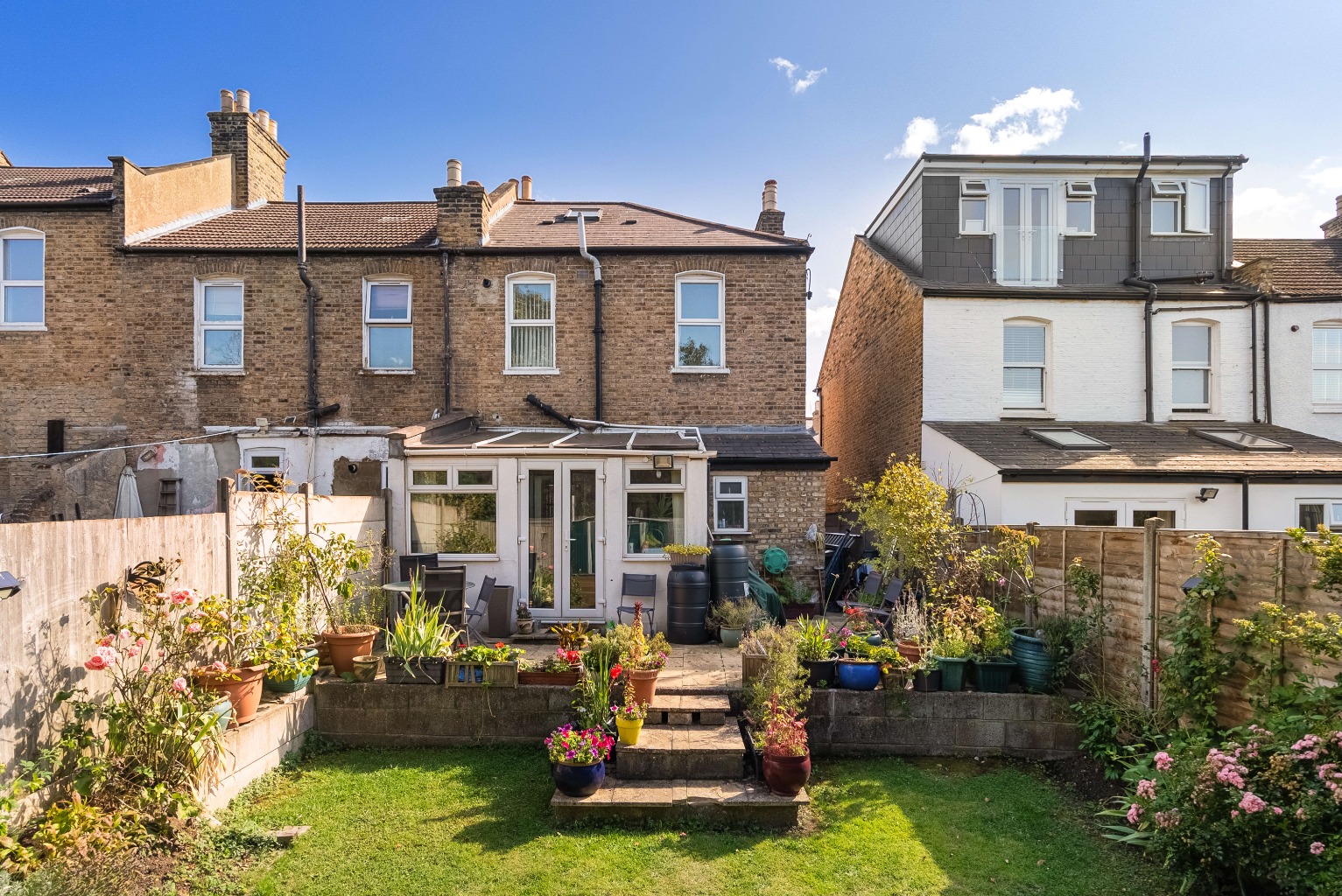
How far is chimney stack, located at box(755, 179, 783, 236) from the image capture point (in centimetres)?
1365

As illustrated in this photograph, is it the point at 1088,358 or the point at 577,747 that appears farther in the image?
the point at 1088,358

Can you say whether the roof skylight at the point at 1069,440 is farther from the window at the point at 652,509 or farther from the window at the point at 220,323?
the window at the point at 220,323

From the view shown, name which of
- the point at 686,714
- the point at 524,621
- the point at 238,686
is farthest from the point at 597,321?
the point at 238,686

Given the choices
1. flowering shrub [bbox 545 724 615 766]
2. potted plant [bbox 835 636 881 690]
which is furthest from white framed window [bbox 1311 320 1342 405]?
flowering shrub [bbox 545 724 615 766]

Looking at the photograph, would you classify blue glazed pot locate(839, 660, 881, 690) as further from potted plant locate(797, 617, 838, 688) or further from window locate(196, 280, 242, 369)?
window locate(196, 280, 242, 369)

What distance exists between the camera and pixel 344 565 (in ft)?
25.5

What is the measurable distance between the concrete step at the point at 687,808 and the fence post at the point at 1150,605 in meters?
3.34

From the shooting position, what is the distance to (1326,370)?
43.5 feet

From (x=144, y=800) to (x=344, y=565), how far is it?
3370 mm

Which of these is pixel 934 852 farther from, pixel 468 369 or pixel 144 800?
pixel 468 369

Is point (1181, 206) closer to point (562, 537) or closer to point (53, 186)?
point (562, 537)

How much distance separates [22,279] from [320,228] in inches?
199

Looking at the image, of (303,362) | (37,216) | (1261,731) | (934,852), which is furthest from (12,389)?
(1261,731)

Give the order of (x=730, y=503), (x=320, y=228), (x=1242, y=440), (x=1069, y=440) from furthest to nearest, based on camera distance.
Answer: (x=320, y=228) → (x=1242, y=440) → (x=1069, y=440) → (x=730, y=503)
